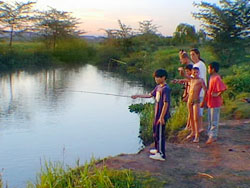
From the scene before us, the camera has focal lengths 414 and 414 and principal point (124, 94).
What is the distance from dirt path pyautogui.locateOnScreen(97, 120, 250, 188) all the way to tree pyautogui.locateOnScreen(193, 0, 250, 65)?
11959mm

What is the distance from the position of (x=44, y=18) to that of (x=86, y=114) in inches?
1042

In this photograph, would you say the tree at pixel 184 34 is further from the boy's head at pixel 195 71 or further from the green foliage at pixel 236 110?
the boy's head at pixel 195 71

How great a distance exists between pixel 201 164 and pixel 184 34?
29448mm

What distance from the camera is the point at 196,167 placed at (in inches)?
222

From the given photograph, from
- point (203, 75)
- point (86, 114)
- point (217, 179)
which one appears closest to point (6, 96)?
point (86, 114)

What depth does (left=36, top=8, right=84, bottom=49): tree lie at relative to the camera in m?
37.4

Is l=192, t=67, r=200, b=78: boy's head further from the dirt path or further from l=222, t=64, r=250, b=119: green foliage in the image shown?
l=222, t=64, r=250, b=119: green foliage

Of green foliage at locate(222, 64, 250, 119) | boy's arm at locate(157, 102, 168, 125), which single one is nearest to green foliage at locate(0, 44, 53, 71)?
green foliage at locate(222, 64, 250, 119)

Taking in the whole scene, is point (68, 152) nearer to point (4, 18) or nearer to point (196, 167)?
point (196, 167)

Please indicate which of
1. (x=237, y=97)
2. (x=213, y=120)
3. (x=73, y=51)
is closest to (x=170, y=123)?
(x=213, y=120)

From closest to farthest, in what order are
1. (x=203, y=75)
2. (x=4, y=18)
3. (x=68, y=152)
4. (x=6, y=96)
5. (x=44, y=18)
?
(x=203, y=75) < (x=68, y=152) < (x=6, y=96) < (x=4, y=18) < (x=44, y=18)

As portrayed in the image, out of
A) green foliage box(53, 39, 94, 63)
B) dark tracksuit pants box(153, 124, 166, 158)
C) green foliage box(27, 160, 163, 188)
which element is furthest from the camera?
green foliage box(53, 39, 94, 63)

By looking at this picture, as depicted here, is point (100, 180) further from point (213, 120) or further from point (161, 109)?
point (213, 120)

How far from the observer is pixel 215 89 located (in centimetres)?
664
